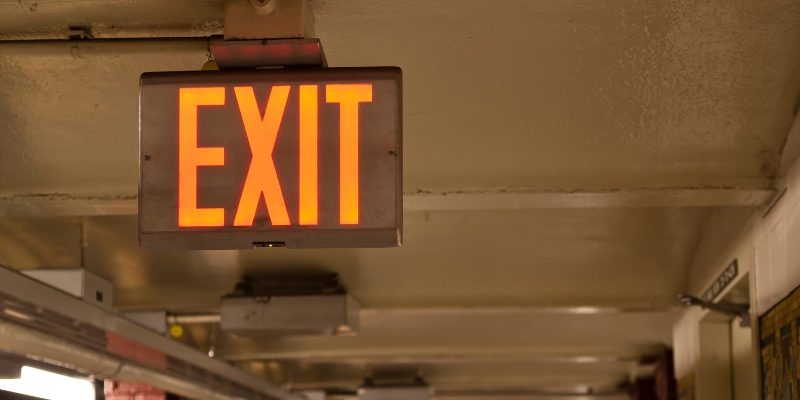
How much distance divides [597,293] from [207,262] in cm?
322

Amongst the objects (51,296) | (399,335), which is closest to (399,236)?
(51,296)

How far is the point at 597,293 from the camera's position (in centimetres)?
750

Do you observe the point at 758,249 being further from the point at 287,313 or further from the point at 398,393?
the point at 398,393

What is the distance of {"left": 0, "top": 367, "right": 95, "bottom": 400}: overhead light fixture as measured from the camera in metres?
6.75

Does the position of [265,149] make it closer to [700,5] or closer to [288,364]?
[700,5]

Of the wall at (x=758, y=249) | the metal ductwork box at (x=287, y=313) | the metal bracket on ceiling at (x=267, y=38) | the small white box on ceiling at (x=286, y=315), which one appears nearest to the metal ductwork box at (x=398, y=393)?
the metal ductwork box at (x=287, y=313)

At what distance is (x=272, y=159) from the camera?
2.41 meters

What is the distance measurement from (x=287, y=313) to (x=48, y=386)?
227 centimetres

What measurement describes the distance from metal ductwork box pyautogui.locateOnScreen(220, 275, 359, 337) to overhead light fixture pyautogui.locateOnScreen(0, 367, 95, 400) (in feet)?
5.42

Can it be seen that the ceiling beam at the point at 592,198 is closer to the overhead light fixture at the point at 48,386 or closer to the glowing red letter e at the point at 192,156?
the glowing red letter e at the point at 192,156

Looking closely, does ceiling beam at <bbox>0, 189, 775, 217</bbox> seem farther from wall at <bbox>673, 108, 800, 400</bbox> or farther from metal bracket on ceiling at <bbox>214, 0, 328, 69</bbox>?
metal bracket on ceiling at <bbox>214, 0, 328, 69</bbox>

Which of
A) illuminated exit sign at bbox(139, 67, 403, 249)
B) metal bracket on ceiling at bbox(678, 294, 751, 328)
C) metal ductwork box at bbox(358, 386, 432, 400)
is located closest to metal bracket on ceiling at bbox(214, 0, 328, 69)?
illuminated exit sign at bbox(139, 67, 403, 249)

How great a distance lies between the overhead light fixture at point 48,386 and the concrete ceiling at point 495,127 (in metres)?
0.89

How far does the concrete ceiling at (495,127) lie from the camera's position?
3250 millimetres
